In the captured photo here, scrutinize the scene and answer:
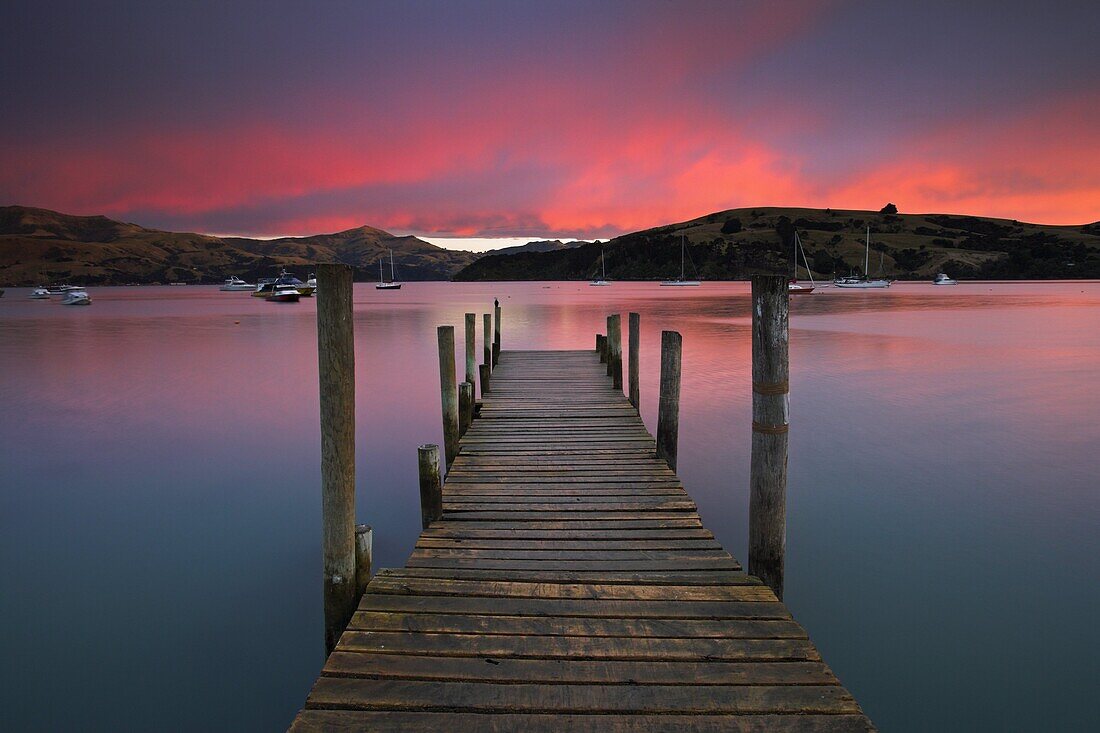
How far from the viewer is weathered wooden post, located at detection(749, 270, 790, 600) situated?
443cm

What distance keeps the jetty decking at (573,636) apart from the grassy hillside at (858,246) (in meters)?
109

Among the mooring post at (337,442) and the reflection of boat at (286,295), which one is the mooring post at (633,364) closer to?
the mooring post at (337,442)

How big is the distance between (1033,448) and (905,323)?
32677 millimetres

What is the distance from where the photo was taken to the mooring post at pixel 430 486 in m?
5.85

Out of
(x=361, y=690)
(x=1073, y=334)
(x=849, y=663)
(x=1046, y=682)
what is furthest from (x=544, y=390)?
(x=1073, y=334)

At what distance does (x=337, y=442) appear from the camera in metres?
4.19

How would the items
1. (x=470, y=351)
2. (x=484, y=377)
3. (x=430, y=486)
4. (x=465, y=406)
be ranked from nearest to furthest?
(x=430, y=486), (x=465, y=406), (x=484, y=377), (x=470, y=351)

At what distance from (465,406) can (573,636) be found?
21.5 feet

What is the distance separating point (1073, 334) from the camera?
33.0 meters

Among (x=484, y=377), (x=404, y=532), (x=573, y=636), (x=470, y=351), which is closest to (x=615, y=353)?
(x=484, y=377)

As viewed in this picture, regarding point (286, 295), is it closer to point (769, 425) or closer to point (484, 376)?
point (484, 376)

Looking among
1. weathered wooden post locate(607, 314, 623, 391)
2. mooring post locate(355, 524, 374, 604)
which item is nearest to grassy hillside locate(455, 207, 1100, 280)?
weathered wooden post locate(607, 314, 623, 391)

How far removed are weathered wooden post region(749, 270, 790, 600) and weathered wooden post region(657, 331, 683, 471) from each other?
3518 mm

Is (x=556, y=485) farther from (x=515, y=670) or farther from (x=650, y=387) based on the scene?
(x=650, y=387)
